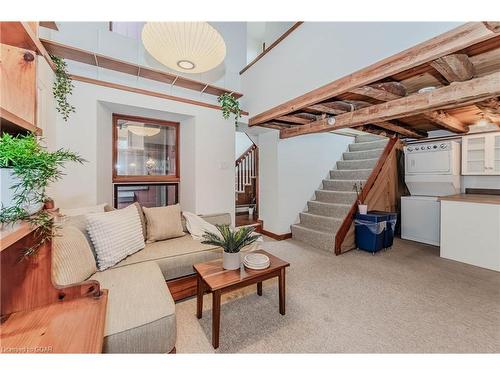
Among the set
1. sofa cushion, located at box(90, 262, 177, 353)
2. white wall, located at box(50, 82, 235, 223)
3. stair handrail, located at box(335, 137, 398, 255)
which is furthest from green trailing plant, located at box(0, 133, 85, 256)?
stair handrail, located at box(335, 137, 398, 255)

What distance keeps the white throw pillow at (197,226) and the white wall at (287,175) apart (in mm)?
1769

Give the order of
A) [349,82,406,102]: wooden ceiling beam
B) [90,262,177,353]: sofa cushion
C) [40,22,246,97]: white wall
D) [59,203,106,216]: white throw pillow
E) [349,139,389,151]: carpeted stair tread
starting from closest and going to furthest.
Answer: [90,262,177,353]: sofa cushion
[59,203,106,216]: white throw pillow
[349,82,406,102]: wooden ceiling beam
[40,22,246,97]: white wall
[349,139,389,151]: carpeted stair tread

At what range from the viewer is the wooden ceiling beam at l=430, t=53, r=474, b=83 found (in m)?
1.68

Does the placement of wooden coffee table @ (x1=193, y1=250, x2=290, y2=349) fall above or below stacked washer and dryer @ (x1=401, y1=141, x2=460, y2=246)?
below

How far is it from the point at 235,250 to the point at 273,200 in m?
2.56

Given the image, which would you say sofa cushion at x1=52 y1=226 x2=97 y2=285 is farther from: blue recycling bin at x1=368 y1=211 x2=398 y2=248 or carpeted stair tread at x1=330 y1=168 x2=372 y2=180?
carpeted stair tread at x1=330 y1=168 x2=372 y2=180

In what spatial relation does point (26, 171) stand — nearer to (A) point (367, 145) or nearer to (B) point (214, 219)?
(B) point (214, 219)

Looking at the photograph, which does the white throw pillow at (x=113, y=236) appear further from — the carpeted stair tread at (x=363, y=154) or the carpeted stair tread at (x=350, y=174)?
the carpeted stair tread at (x=363, y=154)

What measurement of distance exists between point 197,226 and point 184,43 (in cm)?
190

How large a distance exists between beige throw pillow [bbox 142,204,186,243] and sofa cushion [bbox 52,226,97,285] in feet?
2.36

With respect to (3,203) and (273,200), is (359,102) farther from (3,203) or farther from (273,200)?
(3,203)

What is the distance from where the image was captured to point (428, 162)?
386 centimetres

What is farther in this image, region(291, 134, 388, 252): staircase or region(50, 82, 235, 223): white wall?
region(291, 134, 388, 252): staircase
